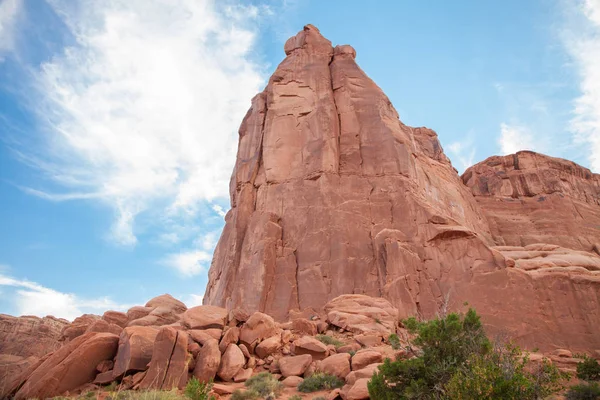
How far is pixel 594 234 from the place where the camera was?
41.1 m

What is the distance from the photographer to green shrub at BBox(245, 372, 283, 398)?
11.0 m

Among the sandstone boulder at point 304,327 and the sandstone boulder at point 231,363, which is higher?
the sandstone boulder at point 304,327

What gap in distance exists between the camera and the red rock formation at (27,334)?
30.7 m

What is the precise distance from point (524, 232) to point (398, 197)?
2198cm

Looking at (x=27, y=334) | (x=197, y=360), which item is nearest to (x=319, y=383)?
(x=197, y=360)

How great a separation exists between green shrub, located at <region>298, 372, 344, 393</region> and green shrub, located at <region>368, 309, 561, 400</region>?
2473 millimetres

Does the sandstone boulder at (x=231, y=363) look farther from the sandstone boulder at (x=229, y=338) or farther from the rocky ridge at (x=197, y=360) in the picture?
the sandstone boulder at (x=229, y=338)

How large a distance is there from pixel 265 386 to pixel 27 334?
30.6m

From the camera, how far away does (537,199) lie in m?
45.1

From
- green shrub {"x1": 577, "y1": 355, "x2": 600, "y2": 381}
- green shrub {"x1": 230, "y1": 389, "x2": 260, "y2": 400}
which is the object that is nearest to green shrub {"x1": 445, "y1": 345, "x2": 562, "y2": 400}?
green shrub {"x1": 230, "y1": 389, "x2": 260, "y2": 400}

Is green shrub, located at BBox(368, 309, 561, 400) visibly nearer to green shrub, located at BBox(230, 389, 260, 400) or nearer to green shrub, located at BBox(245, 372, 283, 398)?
green shrub, located at BBox(245, 372, 283, 398)

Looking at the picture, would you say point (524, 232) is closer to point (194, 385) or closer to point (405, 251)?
point (405, 251)

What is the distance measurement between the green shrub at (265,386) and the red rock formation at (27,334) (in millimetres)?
24709

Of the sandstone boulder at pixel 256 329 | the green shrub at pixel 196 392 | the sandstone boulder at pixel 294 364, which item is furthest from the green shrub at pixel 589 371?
the green shrub at pixel 196 392
